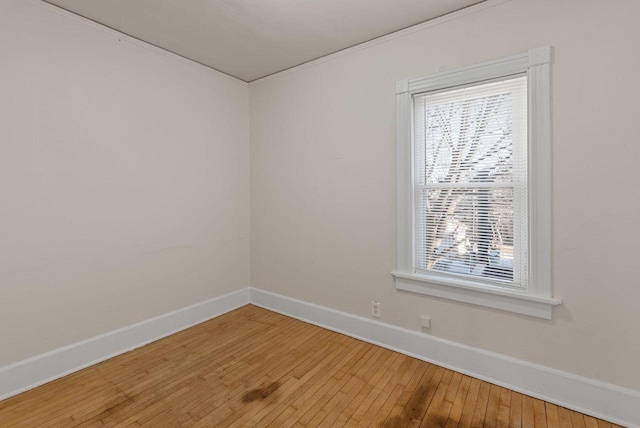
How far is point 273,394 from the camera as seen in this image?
217 centimetres

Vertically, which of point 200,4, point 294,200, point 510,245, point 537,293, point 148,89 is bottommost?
point 537,293

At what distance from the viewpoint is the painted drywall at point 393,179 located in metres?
1.90

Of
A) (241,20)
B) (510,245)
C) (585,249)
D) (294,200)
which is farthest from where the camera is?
(294,200)

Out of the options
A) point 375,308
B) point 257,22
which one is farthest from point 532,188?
point 257,22

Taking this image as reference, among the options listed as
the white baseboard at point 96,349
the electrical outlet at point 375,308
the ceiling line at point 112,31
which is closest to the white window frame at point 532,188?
the electrical outlet at point 375,308

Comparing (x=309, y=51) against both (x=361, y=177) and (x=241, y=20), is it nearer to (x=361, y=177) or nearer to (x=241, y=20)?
(x=241, y=20)

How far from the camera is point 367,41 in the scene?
9.32ft

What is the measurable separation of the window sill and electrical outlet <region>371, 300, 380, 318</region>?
0.28m

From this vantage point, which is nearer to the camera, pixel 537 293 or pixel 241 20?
pixel 537 293

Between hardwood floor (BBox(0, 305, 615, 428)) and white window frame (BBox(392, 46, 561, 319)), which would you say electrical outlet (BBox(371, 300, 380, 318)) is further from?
white window frame (BBox(392, 46, 561, 319))

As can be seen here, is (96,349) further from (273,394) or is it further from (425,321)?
(425,321)

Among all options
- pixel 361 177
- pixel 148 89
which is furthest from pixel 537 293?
pixel 148 89

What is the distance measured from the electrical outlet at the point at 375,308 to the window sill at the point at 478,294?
0.28m

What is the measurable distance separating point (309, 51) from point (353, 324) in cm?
272
